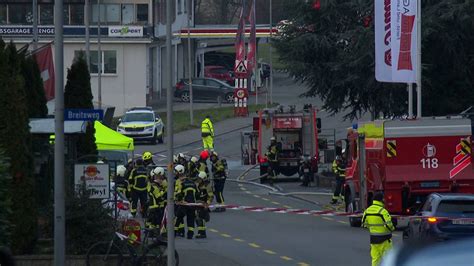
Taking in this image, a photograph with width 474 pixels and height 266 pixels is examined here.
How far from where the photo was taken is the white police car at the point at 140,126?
57.4 m

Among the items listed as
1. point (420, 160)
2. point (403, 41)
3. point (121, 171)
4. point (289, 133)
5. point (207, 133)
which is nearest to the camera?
point (420, 160)

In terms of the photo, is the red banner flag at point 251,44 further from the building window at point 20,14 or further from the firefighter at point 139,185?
the firefighter at point 139,185

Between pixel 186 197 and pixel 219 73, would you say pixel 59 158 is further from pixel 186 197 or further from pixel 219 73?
pixel 219 73

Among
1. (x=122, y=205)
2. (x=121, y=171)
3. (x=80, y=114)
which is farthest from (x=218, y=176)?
(x=80, y=114)

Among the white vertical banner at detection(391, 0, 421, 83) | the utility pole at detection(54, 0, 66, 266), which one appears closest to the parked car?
the white vertical banner at detection(391, 0, 421, 83)

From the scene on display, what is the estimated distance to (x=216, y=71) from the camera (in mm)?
92812

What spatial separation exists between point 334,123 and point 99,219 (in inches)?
1814

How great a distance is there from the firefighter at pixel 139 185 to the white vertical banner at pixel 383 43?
6.96 m

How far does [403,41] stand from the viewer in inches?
1264

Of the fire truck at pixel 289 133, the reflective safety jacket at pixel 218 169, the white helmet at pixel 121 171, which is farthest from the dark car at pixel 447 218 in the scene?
the fire truck at pixel 289 133

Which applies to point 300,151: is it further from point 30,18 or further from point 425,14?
point 30,18

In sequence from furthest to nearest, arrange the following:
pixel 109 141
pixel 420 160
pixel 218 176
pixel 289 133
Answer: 1. pixel 289 133
2. pixel 109 141
3. pixel 218 176
4. pixel 420 160

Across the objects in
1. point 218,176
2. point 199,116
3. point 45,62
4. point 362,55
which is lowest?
point 218,176

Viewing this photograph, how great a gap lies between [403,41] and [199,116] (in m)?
37.1
